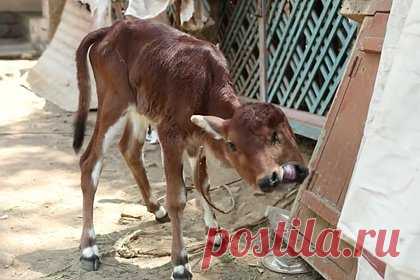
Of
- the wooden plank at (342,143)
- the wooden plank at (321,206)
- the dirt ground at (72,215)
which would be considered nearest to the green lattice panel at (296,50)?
the dirt ground at (72,215)

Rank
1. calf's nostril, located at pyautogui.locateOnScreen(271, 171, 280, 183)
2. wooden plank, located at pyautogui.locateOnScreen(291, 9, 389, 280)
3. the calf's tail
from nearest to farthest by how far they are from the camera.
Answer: calf's nostril, located at pyautogui.locateOnScreen(271, 171, 280, 183) → wooden plank, located at pyautogui.locateOnScreen(291, 9, 389, 280) → the calf's tail

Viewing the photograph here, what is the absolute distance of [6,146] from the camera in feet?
21.6

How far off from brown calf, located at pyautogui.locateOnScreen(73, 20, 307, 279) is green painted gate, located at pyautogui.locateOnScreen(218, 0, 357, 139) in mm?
1717

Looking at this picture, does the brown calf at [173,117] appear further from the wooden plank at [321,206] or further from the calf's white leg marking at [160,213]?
the wooden plank at [321,206]

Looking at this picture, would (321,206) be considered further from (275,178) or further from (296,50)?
(296,50)

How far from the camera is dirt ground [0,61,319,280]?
398cm

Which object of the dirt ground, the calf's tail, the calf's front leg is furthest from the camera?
the calf's tail

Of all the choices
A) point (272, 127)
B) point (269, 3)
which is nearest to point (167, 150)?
point (272, 127)

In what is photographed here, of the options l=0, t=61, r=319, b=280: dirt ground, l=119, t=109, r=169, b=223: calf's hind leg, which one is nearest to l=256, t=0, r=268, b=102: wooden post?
l=0, t=61, r=319, b=280: dirt ground

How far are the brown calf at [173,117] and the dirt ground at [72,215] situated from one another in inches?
8.3

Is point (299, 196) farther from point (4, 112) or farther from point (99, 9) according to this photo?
point (4, 112)

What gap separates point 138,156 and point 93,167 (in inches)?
19.8

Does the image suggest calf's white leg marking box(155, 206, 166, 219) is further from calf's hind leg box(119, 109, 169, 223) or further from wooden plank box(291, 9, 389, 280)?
wooden plank box(291, 9, 389, 280)

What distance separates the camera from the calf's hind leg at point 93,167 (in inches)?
160
